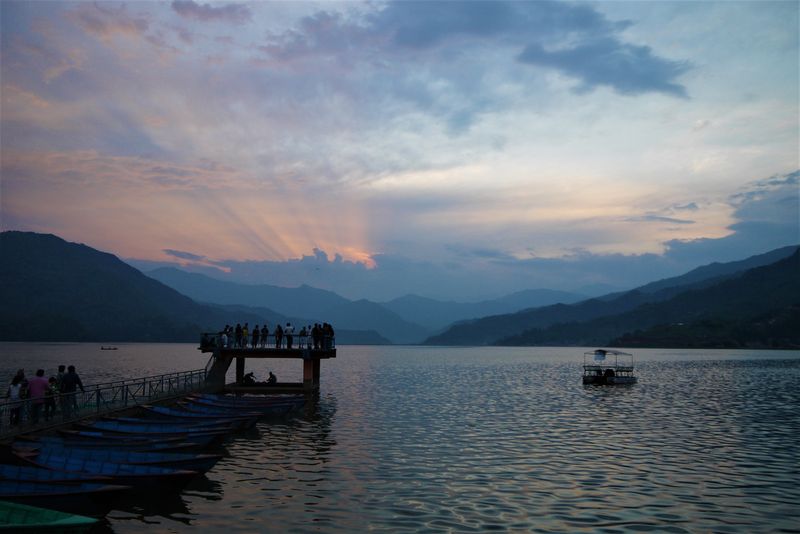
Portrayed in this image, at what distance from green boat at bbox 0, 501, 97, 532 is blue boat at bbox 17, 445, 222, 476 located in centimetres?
681

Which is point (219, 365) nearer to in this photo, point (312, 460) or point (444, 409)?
point (444, 409)

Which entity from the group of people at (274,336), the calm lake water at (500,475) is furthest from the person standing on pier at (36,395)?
the group of people at (274,336)

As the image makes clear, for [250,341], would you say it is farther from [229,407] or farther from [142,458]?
[142,458]

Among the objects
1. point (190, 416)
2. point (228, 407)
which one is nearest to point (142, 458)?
point (190, 416)

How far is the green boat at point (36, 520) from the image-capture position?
15258mm

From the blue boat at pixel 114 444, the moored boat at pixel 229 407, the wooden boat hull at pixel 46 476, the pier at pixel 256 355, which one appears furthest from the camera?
the pier at pixel 256 355

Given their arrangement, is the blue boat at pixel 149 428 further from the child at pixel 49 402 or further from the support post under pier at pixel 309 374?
the support post under pier at pixel 309 374

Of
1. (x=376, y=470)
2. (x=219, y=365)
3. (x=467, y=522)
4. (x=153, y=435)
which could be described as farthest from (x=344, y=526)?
(x=219, y=365)

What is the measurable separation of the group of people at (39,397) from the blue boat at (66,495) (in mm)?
10025

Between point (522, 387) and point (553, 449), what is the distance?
45.9m

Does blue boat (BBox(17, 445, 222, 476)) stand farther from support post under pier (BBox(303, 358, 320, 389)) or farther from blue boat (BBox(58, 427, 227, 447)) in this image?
support post under pier (BBox(303, 358, 320, 389))

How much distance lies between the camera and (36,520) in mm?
16031

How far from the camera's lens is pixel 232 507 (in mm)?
21922

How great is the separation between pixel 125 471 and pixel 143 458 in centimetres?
167
